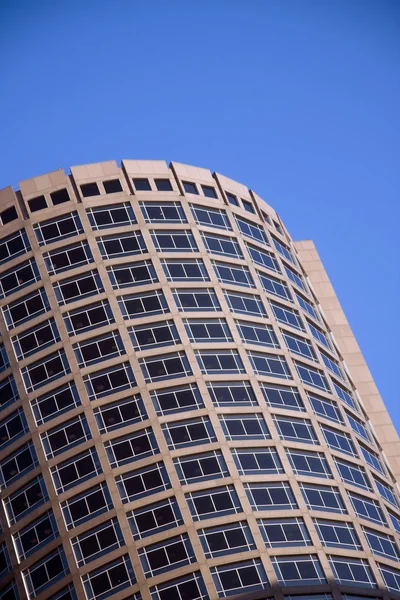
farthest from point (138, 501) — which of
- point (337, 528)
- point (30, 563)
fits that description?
point (337, 528)

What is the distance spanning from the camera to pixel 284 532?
111 m

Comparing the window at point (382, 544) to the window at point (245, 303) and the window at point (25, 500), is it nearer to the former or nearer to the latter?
the window at point (245, 303)

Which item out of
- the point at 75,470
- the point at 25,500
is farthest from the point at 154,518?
the point at 25,500

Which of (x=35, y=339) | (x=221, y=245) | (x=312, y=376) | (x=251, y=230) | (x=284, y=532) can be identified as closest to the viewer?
→ (x=284, y=532)

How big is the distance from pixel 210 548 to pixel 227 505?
4606 mm

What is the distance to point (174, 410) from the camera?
117 meters

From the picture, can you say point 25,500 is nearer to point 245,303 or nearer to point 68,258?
point 68,258

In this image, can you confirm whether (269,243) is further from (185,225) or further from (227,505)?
(227,505)

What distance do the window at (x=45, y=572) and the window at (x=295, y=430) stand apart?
78.4 ft

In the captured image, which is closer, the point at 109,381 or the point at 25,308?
the point at 109,381

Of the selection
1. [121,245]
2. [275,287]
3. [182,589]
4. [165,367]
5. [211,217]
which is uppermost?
[211,217]

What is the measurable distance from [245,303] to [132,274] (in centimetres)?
1224

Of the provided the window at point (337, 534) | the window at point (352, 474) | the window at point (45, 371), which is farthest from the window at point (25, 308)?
the window at point (337, 534)

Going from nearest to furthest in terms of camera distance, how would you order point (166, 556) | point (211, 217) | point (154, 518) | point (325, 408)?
point (166, 556) → point (154, 518) → point (325, 408) → point (211, 217)
